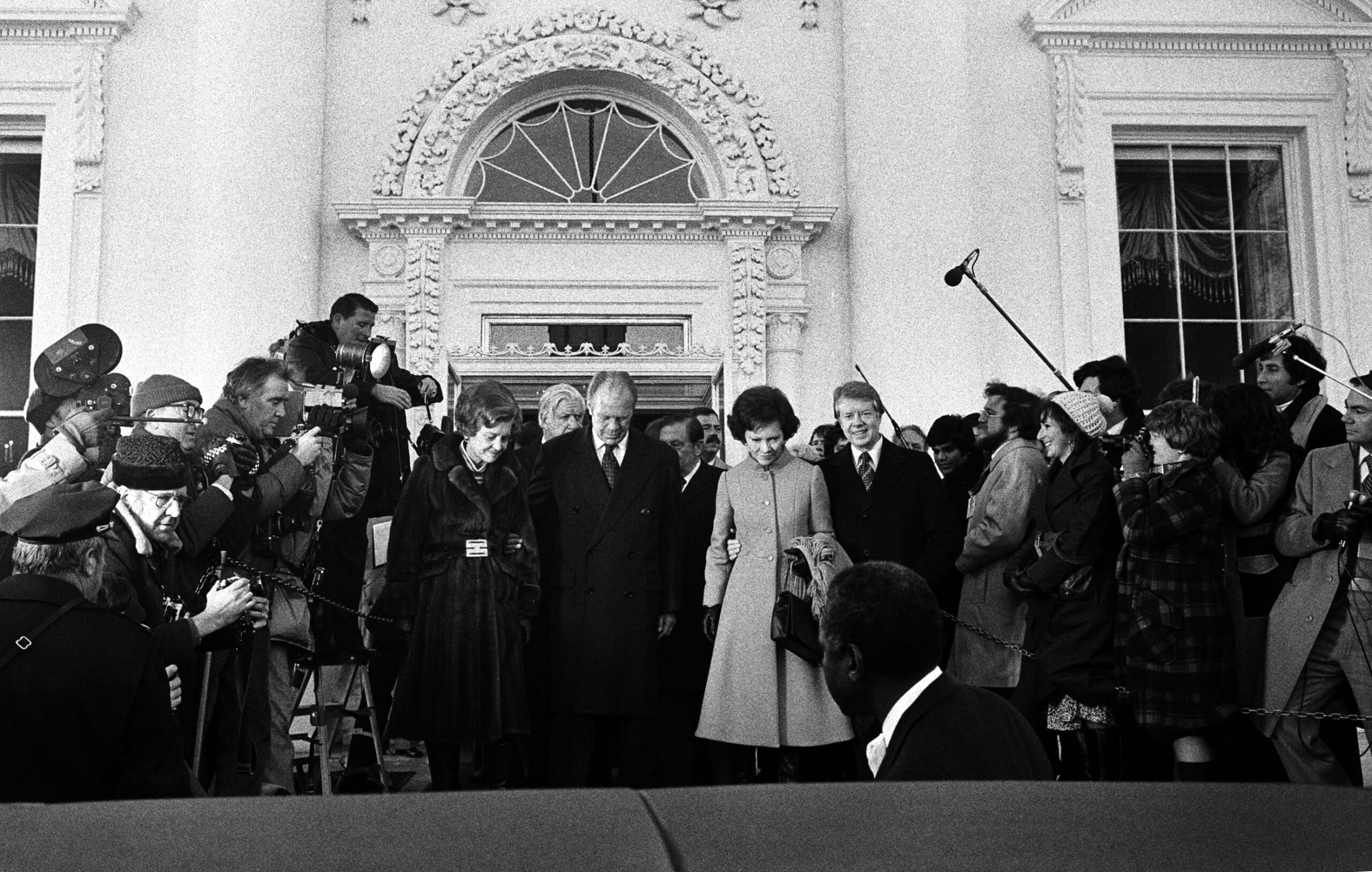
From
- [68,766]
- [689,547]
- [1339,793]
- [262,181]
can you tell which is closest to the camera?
[1339,793]

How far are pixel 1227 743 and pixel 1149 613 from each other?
23.7 inches

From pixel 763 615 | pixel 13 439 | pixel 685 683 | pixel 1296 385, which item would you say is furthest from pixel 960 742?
pixel 13 439

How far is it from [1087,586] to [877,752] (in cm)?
230

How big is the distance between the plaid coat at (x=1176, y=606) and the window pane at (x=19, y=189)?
9.11 m

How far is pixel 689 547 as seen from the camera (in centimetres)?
619

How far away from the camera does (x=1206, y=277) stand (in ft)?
36.1

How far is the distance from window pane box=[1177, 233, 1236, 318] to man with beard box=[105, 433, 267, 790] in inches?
342

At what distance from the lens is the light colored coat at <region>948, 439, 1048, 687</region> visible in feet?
18.0

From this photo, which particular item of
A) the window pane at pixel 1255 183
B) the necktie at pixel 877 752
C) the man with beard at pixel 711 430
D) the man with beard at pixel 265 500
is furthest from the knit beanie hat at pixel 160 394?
the window pane at pixel 1255 183

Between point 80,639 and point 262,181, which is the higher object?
point 262,181

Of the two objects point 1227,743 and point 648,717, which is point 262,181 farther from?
point 1227,743

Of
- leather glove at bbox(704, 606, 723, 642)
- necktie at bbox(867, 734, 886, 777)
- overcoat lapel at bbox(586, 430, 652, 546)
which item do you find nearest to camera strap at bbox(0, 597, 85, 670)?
necktie at bbox(867, 734, 886, 777)

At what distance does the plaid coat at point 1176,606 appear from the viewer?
475cm

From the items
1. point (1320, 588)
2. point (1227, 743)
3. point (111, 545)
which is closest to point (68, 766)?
point (111, 545)
